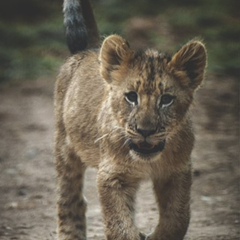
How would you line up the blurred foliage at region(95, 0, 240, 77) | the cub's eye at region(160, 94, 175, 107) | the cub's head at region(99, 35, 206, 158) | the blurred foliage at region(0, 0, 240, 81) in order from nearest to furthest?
the cub's head at region(99, 35, 206, 158) → the cub's eye at region(160, 94, 175, 107) → the blurred foliage at region(0, 0, 240, 81) → the blurred foliage at region(95, 0, 240, 77)

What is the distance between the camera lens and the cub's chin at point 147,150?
5766mm

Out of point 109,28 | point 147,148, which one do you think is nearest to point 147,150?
point 147,148

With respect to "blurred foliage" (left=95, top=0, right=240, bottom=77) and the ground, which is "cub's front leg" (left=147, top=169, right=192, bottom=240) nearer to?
the ground

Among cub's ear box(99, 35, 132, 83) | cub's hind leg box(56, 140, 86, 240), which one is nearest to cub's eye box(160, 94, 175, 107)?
cub's ear box(99, 35, 132, 83)

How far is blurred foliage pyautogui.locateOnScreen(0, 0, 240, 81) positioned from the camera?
13.8 m

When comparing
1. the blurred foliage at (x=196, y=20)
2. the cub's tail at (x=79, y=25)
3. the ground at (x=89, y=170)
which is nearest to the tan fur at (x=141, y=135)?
the ground at (x=89, y=170)

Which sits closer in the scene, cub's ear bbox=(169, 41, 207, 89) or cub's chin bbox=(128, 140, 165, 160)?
cub's chin bbox=(128, 140, 165, 160)

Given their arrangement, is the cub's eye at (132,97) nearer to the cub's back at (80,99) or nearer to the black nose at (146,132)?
the black nose at (146,132)

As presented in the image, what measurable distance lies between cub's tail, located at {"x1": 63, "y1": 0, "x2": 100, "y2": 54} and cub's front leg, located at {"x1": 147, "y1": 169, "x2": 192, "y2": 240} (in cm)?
153

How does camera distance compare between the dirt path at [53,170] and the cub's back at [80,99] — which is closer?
the cub's back at [80,99]

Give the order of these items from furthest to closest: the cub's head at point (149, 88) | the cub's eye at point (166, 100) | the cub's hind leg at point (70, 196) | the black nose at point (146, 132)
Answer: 1. the cub's hind leg at point (70, 196)
2. the cub's eye at point (166, 100)
3. the cub's head at point (149, 88)
4. the black nose at point (146, 132)

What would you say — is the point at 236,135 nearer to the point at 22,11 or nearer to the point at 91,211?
the point at 91,211

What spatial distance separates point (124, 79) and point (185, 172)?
725 mm

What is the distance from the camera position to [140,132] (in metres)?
5.59
